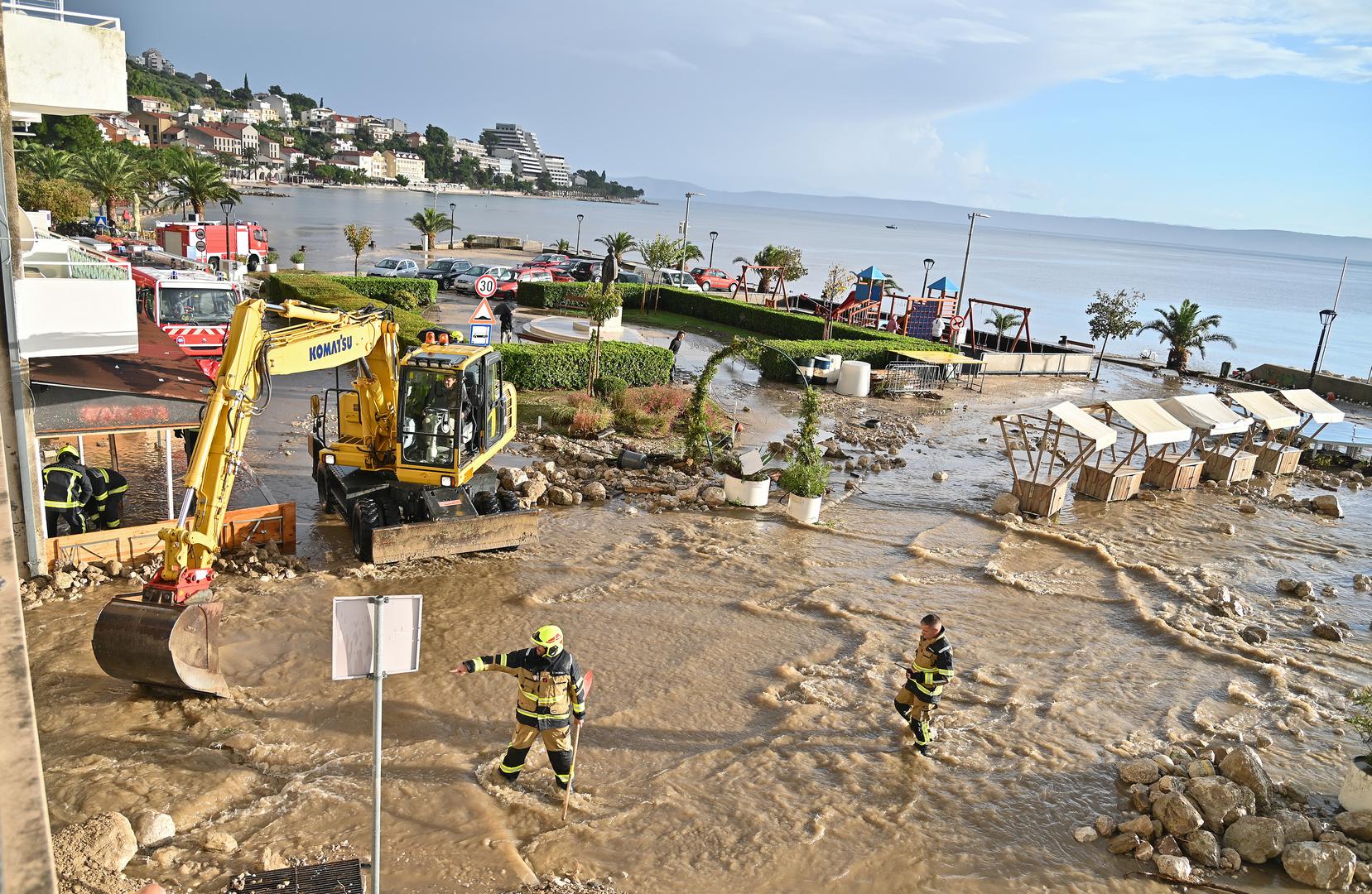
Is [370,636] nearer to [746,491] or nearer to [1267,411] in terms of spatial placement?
[746,491]

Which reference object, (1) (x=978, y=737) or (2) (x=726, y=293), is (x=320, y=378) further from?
(2) (x=726, y=293)

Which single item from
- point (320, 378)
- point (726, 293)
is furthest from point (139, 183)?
point (320, 378)

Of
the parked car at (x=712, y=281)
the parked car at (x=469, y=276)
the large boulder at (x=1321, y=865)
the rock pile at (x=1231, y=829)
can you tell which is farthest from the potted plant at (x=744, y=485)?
the parked car at (x=712, y=281)

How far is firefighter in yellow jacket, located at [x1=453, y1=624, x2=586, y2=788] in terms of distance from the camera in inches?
307

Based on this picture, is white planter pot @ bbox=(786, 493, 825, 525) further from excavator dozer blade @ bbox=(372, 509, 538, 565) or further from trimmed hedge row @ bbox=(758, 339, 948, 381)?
trimmed hedge row @ bbox=(758, 339, 948, 381)

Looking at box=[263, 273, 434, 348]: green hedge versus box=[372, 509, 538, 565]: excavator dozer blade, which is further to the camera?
box=[263, 273, 434, 348]: green hedge

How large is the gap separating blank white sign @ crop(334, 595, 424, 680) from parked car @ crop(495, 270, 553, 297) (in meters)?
33.0

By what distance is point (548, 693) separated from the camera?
7.79m

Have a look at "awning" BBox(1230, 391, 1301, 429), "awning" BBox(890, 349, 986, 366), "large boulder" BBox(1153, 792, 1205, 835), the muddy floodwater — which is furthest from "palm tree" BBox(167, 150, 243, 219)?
"large boulder" BBox(1153, 792, 1205, 835)

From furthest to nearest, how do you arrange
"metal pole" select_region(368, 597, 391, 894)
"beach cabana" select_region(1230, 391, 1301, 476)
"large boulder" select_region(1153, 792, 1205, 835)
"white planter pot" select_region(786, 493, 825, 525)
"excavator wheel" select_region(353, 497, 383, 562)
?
1. "beach cabana" select_region(1230, 391, 1301, 476)
2. "white planter pot" select_region(786, 493, 825, 525)
3. "excavator wheel" select_region(353, 497, 383, 562)
4. "large boulder" select_region(1153, 792, 1205, 835)
5. "metal pole" select_region(368, 597, 391, 894)

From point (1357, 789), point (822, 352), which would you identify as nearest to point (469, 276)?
point (822, 352)

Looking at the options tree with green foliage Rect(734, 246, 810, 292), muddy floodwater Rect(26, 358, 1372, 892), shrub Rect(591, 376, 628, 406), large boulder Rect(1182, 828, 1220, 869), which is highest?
tree with green foliage Rect(734, 246, 810, 292)

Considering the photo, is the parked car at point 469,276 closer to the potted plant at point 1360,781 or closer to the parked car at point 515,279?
the parked car at point 515,279

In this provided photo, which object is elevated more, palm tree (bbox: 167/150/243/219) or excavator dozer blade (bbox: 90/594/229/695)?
palm tree (bbox: 167/150/243/219)
